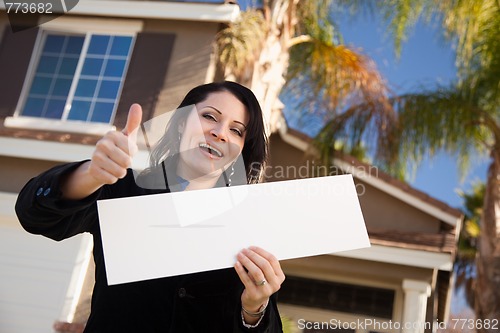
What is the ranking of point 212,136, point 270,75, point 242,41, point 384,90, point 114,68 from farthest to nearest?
point 114,68 < point 384,90 < point 242,41 < point 270,75 < point 212,136

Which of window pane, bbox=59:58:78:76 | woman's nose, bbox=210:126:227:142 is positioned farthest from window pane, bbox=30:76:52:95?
woman's nose, bbox=210:126:227:142

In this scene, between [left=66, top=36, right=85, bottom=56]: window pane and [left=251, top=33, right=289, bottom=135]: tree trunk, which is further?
[left=66, top=36, right=85, bottom=56]: window pane

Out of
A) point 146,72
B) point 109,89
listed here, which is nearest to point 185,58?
point 146,72

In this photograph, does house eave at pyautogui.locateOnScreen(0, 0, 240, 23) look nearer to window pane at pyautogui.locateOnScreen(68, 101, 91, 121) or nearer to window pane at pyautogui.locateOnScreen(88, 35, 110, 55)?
window pane at pyautogui.locateOnScreen(88, 35, 110, 55)

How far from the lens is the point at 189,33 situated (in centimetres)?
809

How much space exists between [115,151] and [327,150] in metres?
6.79

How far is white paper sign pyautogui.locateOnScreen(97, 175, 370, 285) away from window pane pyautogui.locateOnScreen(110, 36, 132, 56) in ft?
23.6

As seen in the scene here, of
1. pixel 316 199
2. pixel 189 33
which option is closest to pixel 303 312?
pixel 189 33

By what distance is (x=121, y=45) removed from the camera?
8.30 m

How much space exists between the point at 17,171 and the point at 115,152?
22.5 feet

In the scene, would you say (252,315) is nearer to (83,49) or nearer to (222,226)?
(222,226)

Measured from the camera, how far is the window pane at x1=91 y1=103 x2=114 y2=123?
780 cm

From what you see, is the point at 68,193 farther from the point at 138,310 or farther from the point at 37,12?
the point at 37,12

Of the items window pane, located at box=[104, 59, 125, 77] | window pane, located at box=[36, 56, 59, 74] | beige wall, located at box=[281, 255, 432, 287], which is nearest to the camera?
beige wall, located at box=[281, 255, 432, 287]
